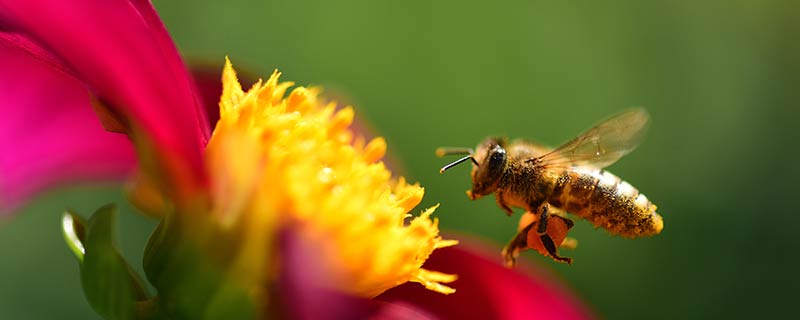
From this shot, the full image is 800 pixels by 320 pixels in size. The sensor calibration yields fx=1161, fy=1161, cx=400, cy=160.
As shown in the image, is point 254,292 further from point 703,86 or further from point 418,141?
point 703,86

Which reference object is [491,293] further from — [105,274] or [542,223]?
[105,274]

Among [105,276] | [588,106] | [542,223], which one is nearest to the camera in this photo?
[105,276]

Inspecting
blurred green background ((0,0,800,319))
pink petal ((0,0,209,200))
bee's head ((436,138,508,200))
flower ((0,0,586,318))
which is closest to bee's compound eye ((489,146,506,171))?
bee's head ((436,138,508,200))

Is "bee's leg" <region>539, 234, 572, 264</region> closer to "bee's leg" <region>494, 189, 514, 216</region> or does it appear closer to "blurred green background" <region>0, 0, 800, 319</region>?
"bee's leg" <region>494, 189, 514, 216</region>

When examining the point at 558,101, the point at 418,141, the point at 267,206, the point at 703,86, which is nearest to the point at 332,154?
the point at 267,206

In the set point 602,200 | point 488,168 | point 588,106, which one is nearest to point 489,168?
point 488,168
